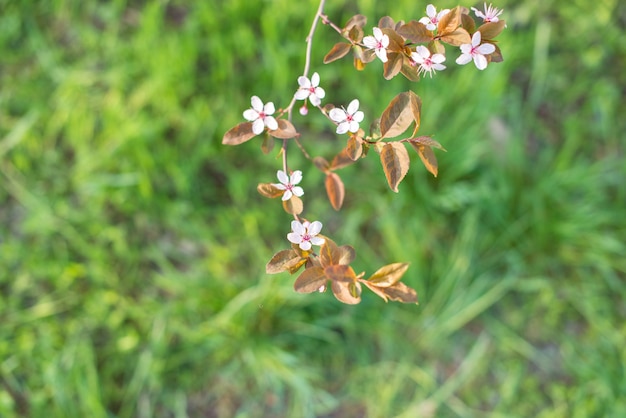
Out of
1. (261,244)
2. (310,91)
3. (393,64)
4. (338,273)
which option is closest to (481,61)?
(393,64)

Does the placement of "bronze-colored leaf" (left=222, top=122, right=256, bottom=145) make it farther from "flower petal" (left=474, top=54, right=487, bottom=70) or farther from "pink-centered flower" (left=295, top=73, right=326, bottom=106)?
"flower petal" (left=474, top=54, right=487, bottom=70)

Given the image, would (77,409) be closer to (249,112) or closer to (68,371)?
(68,371)

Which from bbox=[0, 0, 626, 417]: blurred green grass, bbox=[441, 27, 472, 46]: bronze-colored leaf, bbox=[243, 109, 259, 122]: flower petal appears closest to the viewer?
bbox=[441, 27, 472, 46]: bronze-colored leaf

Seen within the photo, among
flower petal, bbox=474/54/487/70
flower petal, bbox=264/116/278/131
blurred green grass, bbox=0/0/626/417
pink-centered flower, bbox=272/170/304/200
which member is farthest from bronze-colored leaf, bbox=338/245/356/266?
blurred green grass, bbox=0/0/626/417

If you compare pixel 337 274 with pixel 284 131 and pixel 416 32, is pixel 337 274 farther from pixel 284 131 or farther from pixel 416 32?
pixel 416 32

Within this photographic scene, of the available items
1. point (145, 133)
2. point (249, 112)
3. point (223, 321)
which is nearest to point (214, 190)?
point (145, 133)

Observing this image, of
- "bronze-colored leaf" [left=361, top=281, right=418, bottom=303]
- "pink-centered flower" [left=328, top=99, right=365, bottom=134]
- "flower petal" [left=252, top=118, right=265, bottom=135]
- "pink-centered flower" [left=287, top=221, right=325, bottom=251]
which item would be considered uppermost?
"pink-centered flower" [left=328, top=99, right=365, bottom=134]

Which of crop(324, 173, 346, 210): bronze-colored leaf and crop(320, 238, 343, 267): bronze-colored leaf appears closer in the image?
crop(320, 238, 343, 267): bronze-colored leaf
